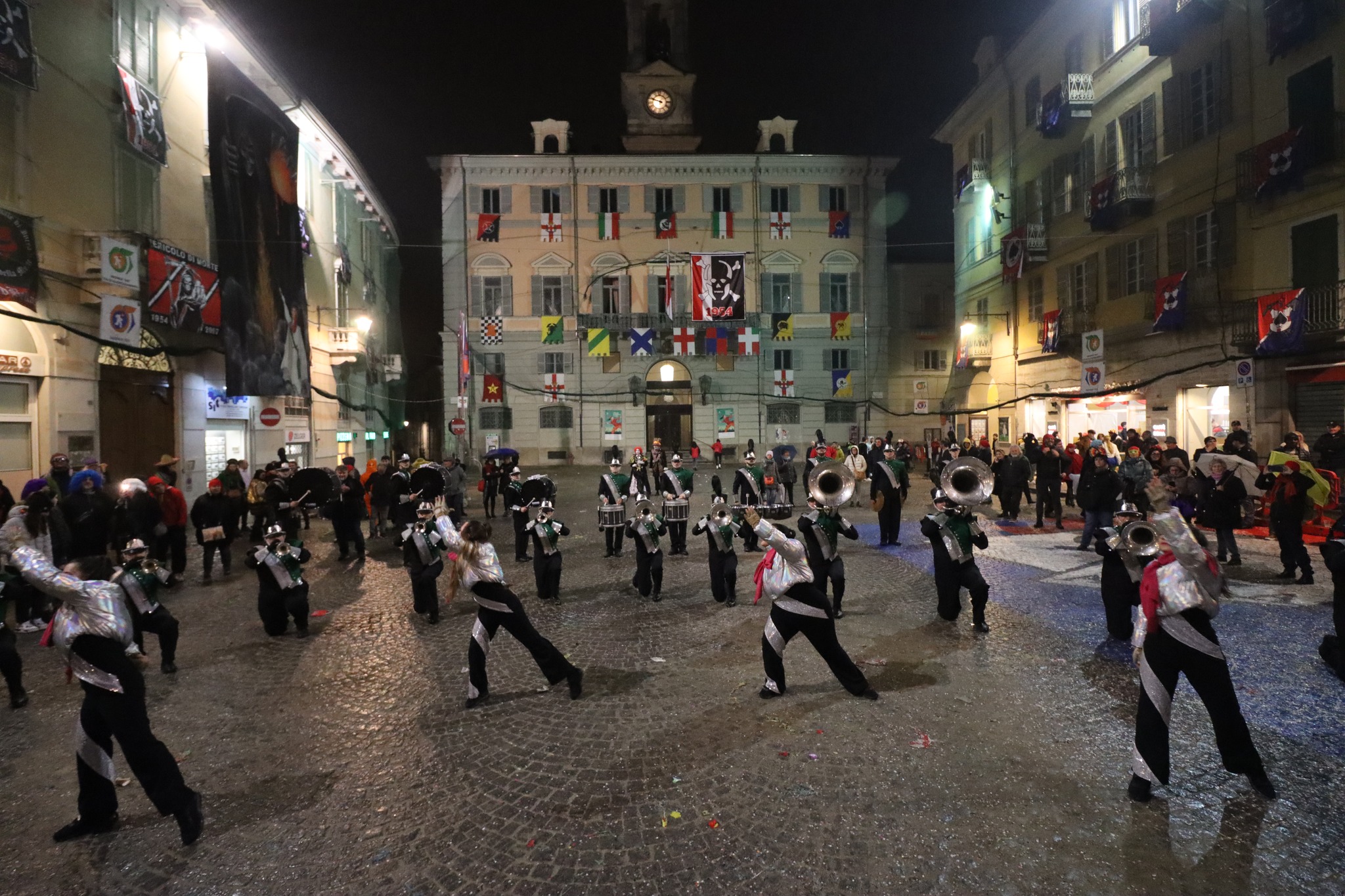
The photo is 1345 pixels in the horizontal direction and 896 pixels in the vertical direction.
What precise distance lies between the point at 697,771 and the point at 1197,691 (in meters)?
3.30

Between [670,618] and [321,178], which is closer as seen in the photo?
[670,618]

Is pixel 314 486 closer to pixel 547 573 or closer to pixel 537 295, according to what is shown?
pixel 547 573

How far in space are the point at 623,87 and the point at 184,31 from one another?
26.2 meters

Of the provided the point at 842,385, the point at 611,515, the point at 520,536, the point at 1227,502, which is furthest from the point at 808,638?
the point at 842,385

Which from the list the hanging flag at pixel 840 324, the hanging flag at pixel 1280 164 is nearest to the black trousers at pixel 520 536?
the hanging flag at pixel 1280 164

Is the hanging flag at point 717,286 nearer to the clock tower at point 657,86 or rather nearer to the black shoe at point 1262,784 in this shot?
the clock tower at point 657,86

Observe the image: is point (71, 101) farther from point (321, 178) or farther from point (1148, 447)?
point (1148, 447)

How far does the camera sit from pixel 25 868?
144 inches

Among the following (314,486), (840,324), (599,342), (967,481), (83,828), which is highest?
(840,324)

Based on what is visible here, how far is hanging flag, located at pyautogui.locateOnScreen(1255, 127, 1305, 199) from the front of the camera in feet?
48.6

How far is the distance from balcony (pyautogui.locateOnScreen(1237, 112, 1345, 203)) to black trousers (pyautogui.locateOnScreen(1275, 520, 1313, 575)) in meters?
11.3

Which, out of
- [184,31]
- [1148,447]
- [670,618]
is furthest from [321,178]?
[1148,447]

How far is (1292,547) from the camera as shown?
895cm

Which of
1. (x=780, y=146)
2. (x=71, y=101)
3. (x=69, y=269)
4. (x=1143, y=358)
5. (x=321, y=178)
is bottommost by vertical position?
(x=1143, y=358)
